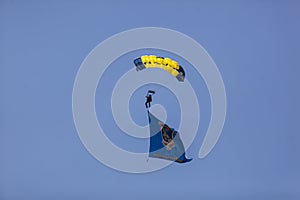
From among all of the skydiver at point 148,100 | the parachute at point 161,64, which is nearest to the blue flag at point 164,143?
the skydiver at point 148,100

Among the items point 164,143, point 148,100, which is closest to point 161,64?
point 148,100

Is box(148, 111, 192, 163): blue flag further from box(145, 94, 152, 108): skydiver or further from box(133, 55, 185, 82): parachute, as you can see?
box(133, 55, 185, 82): parachute

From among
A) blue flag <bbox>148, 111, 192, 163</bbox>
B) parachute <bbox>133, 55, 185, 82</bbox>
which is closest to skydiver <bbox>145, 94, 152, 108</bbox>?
blue flag <bbox>148, 111, 192, 163</bbox>

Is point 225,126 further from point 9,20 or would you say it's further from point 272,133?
point 9,20

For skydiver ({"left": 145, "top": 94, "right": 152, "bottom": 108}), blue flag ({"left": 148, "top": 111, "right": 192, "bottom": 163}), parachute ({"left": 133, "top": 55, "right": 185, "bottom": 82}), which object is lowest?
blue flag ({"left": 148, "top": 111, "right": 192, "bottom": 163})

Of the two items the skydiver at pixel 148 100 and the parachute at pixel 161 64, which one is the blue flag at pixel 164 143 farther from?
the parachute at pixel 161 64

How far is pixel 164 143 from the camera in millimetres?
1956

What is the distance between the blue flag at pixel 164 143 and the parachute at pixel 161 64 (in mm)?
238

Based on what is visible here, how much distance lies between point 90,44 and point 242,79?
795mm

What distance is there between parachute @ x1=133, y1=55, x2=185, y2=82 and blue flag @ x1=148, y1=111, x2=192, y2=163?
0.24m

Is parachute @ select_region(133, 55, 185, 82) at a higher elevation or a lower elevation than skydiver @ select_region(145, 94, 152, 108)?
higher

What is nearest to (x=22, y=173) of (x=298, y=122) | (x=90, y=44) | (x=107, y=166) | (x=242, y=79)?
(x=107, y=166)

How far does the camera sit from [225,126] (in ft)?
6.51

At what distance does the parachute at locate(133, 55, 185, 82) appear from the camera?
194 centimetres
